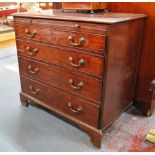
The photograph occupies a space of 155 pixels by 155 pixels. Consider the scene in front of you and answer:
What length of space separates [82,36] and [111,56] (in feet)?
0.75

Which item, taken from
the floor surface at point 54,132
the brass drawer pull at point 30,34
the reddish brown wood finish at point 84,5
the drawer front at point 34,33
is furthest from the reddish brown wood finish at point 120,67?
the brass drawer pull at point 30,34

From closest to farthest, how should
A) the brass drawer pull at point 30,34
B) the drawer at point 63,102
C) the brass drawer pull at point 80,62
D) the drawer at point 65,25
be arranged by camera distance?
1. the drawer at point 65,25
2. the brass drawer pull at point 80,62
3. the drawer at point 63,102
4. the brass drawer pull at point 30,34

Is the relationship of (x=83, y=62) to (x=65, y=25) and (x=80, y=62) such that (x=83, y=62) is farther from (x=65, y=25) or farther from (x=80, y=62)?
(x=65, y=25)

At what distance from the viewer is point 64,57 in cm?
143

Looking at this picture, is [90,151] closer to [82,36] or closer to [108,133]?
[108,133]

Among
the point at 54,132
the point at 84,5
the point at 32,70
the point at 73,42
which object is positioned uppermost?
the point at 84,5

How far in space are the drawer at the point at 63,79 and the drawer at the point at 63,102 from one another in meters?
0.06

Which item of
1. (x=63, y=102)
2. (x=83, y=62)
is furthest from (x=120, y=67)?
(x=63, y=102)

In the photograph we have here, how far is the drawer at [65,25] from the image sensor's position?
3.83 feet

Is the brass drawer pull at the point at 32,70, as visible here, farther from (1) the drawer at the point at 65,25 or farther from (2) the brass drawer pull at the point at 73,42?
(2) the brass drawer pull at the point at 73,42

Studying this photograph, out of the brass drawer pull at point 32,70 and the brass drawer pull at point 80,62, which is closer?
the brass drawer pull at point 80,62

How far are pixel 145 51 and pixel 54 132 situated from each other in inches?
41.2

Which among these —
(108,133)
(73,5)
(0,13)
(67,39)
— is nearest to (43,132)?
(108,133)

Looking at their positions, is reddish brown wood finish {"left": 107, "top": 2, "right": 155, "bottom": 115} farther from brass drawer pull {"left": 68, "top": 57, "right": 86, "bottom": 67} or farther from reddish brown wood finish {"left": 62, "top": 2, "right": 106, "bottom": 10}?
brass drawer pull {"left": 68, "top": 57, "right": 86, "bottom": 67}
